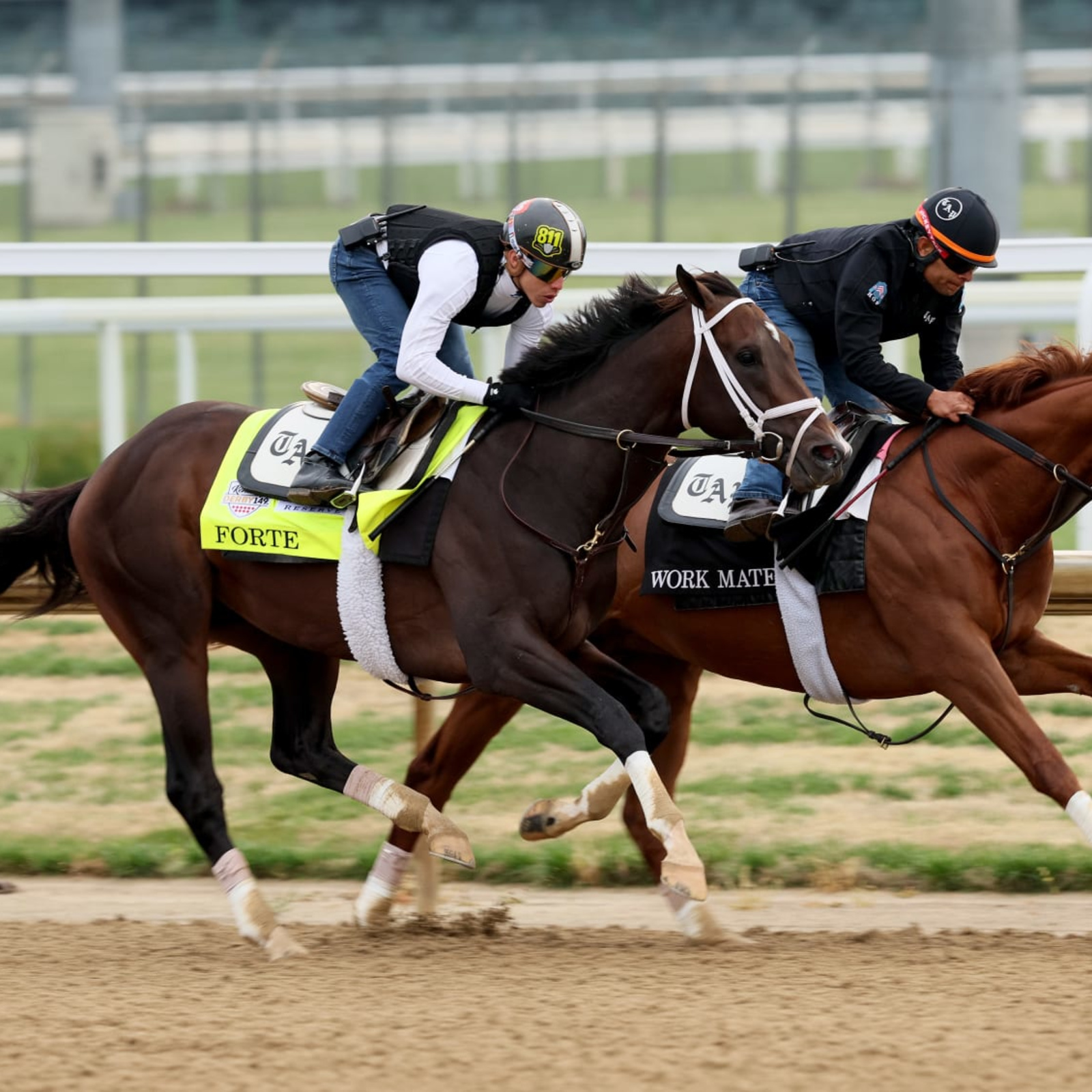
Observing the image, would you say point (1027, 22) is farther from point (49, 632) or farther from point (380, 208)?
point (49, 632)

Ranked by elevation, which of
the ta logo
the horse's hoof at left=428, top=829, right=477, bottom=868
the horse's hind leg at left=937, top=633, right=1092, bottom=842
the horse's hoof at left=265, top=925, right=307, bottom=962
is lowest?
the horse's hoof at left=265, top=925, right=307, bottom=962

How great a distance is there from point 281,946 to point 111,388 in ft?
12.4

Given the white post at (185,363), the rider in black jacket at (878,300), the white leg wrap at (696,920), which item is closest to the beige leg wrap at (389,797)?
the white leg wrap at (696,920)

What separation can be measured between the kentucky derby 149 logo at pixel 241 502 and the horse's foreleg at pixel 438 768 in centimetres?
84

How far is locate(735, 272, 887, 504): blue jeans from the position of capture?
535 cm

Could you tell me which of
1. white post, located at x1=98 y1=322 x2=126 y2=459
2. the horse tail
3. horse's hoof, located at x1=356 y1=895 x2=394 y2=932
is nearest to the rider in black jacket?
horse's hoof, located at x1=356 y1=895 x2=394 y2=932

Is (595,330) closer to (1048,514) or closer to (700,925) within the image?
(1048,514)

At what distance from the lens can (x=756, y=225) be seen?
14562 millimetres

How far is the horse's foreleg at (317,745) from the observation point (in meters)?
5.31

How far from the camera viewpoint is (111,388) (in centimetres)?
828

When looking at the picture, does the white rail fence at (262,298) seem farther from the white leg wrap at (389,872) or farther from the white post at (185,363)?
the white leg wrap at (389,872)

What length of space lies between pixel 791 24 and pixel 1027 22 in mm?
3091

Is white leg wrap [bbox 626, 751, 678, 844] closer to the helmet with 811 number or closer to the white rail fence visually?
the helmet with 811 number

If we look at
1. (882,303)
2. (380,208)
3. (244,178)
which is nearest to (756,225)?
(380,208)
